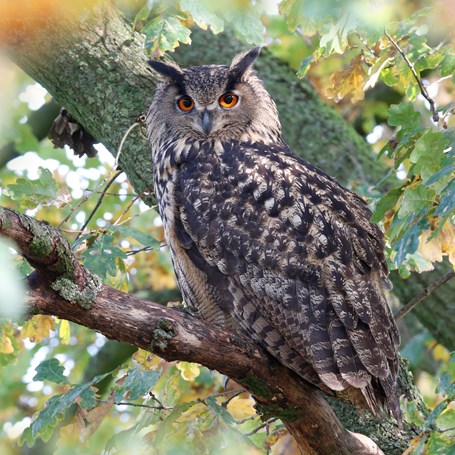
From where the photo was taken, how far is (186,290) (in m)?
3.34

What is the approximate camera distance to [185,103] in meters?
3.76

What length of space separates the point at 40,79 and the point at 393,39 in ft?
5.73

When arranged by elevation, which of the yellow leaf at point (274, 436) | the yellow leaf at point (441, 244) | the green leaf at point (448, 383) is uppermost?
the yellow leaf at point (441, 244)

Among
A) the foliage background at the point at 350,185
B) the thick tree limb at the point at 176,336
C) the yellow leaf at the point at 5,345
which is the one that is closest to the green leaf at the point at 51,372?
the foliage background at the point at 350,185

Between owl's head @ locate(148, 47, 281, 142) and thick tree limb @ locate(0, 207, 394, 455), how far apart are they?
1214 mm

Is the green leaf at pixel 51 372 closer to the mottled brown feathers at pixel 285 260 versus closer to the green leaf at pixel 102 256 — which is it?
the green leaf at pixel 102 256

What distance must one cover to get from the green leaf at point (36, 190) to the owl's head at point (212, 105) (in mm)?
609

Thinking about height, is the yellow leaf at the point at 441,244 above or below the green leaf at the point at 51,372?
below

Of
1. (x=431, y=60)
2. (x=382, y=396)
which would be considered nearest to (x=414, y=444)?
(x=382, y=396)

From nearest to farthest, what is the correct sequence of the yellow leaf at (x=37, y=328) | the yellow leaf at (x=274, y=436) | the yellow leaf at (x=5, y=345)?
the yellow leaf at (x=274, y=436)
the yellow leaf at (x=37, y=328)
the yellow leaf at (x=5, y=345)

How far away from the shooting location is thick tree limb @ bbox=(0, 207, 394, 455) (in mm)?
2166

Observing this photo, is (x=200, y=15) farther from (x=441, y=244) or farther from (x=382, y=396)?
(x=382, y=396)

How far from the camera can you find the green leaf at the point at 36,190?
334 centimetres

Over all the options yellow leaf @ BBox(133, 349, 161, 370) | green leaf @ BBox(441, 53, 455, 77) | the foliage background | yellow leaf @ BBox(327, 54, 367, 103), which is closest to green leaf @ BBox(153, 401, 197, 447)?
the foliage background
